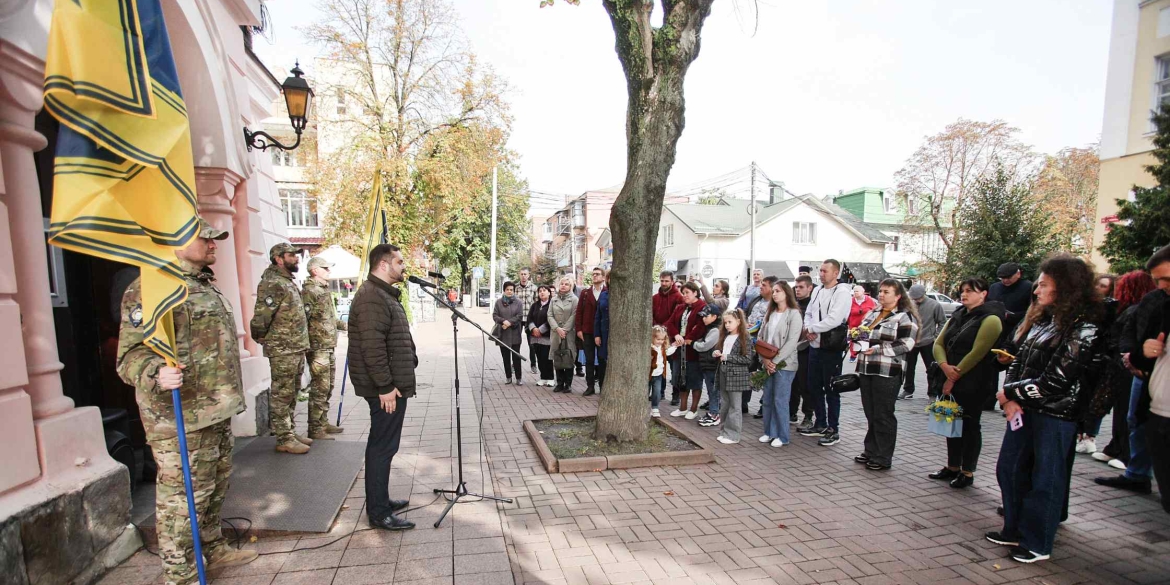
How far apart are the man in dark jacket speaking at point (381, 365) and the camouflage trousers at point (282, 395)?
1960 millimetres

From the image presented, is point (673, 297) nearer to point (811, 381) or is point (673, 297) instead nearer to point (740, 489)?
point (811, 381)

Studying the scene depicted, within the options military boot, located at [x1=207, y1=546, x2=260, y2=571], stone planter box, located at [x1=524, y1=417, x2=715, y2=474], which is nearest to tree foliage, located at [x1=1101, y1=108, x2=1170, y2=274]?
stone planter box, located at [x1=524, y1=417, x2=715, y2=474]

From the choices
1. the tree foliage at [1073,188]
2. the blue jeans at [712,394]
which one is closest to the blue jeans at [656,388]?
the blue jeans at [712,394]

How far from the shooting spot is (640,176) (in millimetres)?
5508

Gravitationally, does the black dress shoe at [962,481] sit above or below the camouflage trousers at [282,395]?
below

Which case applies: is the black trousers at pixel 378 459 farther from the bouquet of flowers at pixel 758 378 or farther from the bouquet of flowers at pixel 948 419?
the bouquet of flowers at pixel 948 419

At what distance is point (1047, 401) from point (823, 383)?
111 inches

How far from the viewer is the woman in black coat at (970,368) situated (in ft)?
15.4

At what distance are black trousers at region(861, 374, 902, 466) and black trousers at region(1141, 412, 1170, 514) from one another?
183 cm

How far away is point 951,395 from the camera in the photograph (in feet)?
16.1

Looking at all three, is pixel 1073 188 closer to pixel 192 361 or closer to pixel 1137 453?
pixel 1137 453

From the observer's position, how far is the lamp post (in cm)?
616

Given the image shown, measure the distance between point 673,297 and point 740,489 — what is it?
3569 millimetres

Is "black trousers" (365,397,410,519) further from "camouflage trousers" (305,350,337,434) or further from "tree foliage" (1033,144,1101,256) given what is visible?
"tree foliage" (1033,144,1101,256)
